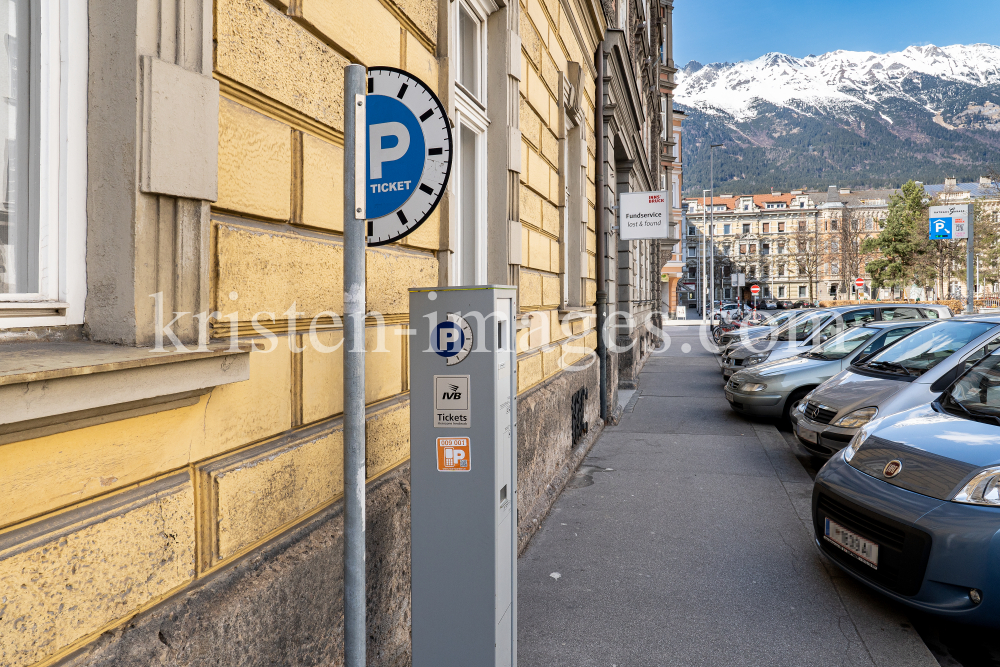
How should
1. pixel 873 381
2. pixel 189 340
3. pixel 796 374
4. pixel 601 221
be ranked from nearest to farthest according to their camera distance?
pixel 189 340
pixel 873 381
pixel 796 374
pixel 601 221

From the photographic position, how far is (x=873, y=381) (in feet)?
23.1

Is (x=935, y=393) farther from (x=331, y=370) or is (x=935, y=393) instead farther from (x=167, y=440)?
(x=167, y=440)

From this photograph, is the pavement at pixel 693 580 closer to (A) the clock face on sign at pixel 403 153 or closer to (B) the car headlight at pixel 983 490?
(B) the car headlight at pixel 983 490

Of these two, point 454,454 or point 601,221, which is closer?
point 454,454

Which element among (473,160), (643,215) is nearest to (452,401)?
(473,160)

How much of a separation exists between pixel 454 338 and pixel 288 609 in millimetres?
1137

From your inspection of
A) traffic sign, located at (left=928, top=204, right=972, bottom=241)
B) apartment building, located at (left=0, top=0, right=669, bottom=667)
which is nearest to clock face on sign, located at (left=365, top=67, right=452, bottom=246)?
apartment building, located at (left=0, top=0, right=669, bottom=667)

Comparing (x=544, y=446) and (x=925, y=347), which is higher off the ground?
(x=925, y=347)

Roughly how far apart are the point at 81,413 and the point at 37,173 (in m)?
0.65

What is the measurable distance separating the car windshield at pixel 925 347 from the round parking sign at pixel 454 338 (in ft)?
17.4

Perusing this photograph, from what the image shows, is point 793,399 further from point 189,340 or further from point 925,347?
point 189,340

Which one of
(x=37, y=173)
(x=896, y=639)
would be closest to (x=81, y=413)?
(x=37, y=173)

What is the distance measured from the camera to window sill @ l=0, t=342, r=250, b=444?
1.53 meters

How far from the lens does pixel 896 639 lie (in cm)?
384
